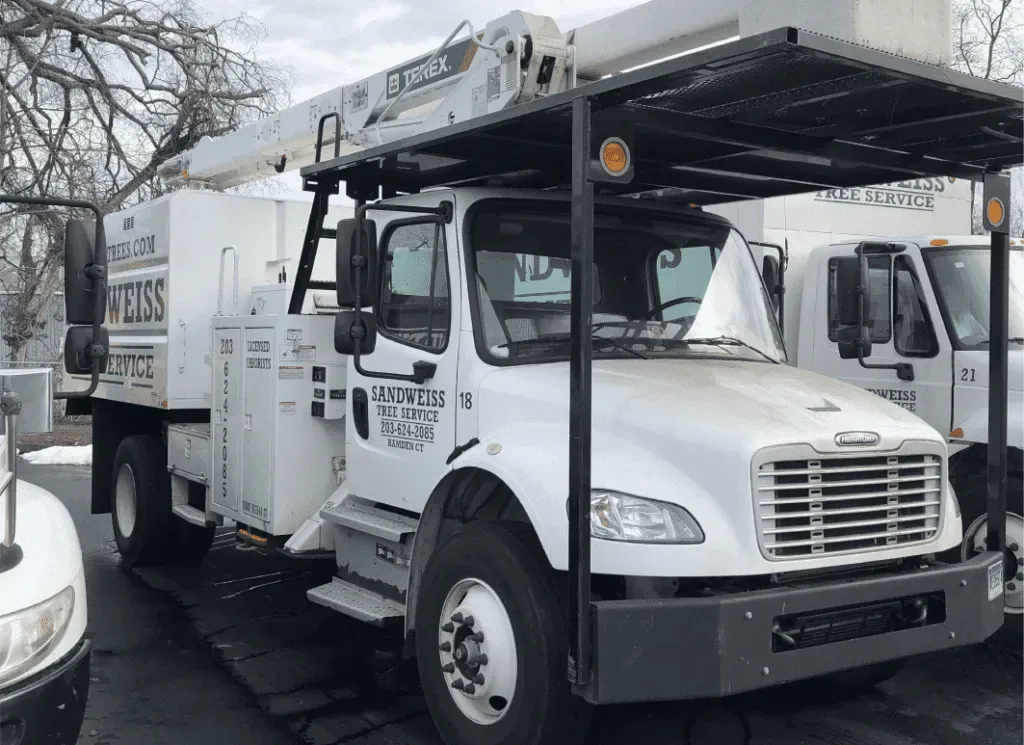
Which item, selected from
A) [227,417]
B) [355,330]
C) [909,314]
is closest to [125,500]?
[227,417]

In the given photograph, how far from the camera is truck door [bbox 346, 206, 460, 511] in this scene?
202 inches

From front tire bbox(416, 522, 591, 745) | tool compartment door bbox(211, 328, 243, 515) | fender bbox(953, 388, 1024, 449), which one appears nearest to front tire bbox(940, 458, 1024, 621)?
fender bbox(953, 388, 1024, 449)

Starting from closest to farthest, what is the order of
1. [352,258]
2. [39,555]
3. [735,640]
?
[39,555]
[735,640]
[352,258]

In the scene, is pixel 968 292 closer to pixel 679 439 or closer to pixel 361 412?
pixel 679 439

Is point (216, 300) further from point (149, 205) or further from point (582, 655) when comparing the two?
point (582, 655)

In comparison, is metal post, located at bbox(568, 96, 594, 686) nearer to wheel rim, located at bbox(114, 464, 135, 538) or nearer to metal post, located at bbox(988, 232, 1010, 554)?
metal post, located at bbox(988, 232, 1010, 554)

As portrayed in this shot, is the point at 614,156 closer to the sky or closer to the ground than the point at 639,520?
closer to the sky

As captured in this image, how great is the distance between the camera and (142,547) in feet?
27.3

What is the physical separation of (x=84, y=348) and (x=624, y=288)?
2.45m

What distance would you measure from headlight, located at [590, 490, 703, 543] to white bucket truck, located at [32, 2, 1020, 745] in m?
0.01

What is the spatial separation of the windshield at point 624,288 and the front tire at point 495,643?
1.02 meters

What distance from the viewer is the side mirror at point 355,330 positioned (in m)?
5.33

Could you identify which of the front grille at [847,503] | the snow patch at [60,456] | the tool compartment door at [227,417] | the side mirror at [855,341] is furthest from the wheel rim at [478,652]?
the snow patch at [60,456]

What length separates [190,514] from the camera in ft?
25.7
